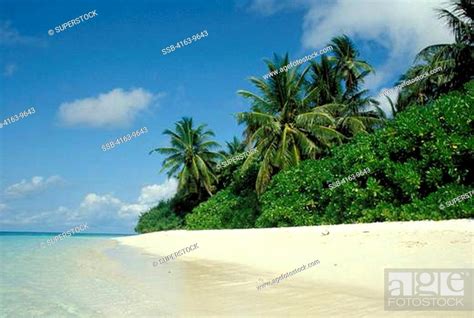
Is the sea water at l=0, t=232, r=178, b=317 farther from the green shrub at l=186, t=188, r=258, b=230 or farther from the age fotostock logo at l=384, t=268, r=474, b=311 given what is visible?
the green shrub at l=186, t=188, r=258, b=230

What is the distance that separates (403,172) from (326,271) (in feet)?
18.7

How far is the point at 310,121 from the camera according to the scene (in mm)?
18203

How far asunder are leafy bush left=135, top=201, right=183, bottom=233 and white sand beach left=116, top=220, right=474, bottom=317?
22.4 m

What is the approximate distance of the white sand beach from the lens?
4.51m

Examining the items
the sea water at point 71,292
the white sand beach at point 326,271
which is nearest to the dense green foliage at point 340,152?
the white sand beach at point 326,271

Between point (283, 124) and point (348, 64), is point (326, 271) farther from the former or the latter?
point (348, 64)

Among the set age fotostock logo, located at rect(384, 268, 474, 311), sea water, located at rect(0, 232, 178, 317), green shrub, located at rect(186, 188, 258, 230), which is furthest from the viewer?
green shrub, located at rect(186, 188, 258, 230)

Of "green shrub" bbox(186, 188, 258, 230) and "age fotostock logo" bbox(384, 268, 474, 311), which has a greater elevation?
"green shrub" bbox(186, 188, 258, 230)

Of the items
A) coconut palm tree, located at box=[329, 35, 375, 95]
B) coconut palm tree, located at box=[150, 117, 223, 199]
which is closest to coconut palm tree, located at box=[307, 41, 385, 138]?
coconut palm tree, located at box=[329, 35, 375, 95]

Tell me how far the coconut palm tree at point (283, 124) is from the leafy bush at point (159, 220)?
14624 mm

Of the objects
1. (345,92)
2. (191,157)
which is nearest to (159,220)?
(191,157)

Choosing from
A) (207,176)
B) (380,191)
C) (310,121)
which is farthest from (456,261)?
(207,176)

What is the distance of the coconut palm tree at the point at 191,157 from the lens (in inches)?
1133

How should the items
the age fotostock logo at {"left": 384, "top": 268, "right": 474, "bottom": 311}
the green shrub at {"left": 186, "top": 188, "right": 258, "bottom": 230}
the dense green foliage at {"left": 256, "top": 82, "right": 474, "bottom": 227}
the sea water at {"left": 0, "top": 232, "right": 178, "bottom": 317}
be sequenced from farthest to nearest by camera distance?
the green shrub at {"left": 186, "top": 188, "right": 258, "bottom": 230}
the dense green foliage at {"left": 256, "top": 82, "right": 474, "bottom": 227}
the sea water at {"left": 0, "top": 232, "right": 178, "bottom": 317}
the age fotostock logo at {"left": 384, "top": 268, "right": 474, "bottom": 311}
